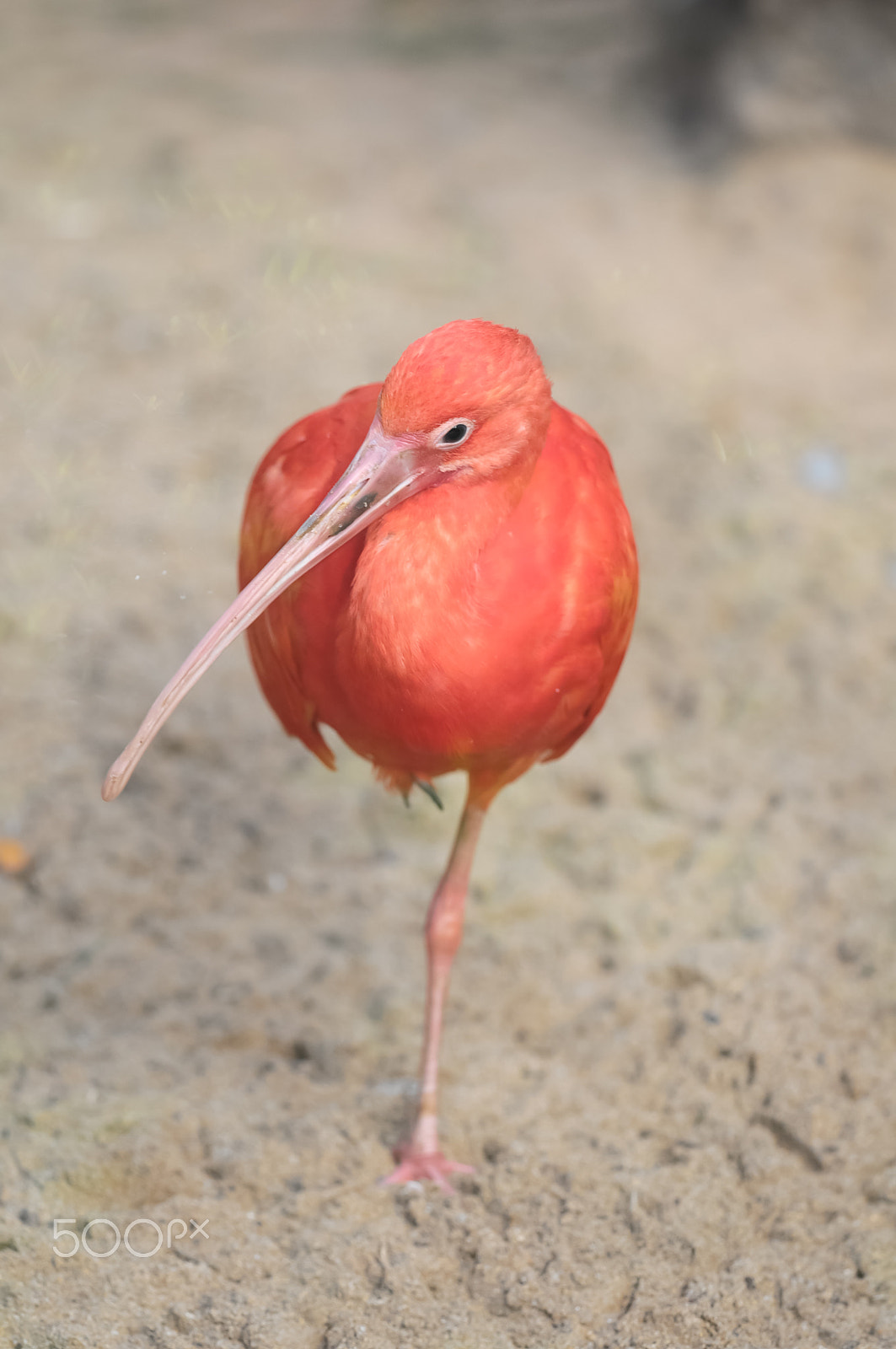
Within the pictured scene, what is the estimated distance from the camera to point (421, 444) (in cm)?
203

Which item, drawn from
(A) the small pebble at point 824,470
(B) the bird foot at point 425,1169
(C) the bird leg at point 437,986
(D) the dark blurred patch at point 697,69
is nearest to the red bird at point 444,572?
(C) the bird leg at point 437,986

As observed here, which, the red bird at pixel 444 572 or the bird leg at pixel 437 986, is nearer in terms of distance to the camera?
the red bird at pixel 444 572

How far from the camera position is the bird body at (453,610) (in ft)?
6.81

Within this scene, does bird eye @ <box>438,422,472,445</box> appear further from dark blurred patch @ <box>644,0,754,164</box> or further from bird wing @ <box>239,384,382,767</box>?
dark blurred patch @ <box>644,0,754,164</box>

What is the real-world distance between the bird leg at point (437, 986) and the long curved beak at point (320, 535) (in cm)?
67

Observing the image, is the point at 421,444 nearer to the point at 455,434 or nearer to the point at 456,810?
the point at 455,434

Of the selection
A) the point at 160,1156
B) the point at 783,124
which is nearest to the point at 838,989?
the point at 160,1156

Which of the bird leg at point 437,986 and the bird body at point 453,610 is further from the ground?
the bird body at point 453,610

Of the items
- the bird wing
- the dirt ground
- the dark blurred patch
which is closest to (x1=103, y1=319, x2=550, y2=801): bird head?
the bird wing

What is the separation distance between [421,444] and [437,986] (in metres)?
1.23

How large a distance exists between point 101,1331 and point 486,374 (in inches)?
65.2

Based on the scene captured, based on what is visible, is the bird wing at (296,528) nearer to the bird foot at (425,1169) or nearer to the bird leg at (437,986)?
the bird leg at (437,986)

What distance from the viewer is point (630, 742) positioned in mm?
3734

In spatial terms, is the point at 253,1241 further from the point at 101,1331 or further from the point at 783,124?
the point at 783,124
